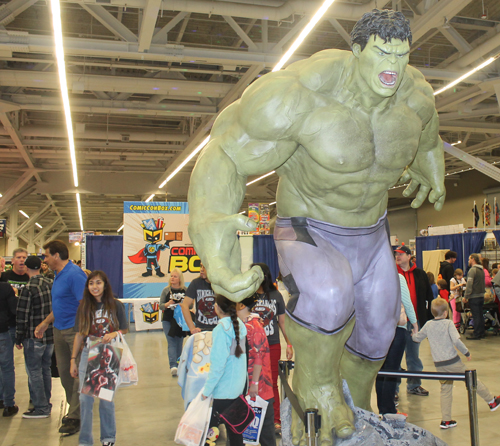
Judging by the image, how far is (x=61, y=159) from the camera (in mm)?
17812

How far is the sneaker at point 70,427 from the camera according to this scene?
502 cm

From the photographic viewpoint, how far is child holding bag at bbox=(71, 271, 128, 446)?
4.36 m

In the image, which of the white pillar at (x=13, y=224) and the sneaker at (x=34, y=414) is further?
the white pillar at (x=13, y=224)

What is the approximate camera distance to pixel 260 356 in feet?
12.7

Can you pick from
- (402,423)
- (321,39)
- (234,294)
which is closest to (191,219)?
(234,294)

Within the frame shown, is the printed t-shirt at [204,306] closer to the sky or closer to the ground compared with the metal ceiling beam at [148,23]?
closer to the ground

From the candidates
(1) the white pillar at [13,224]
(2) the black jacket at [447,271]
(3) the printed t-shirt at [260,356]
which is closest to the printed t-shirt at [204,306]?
(3) the printed t-shirt at [260,356]

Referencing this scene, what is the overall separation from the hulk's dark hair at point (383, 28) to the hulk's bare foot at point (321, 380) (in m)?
1.01

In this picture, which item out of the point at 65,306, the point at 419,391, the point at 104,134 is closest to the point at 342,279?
the point at 65,306

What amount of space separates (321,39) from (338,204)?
829 centimetres

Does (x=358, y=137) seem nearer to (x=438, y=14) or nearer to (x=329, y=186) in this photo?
(x=329, y=186)

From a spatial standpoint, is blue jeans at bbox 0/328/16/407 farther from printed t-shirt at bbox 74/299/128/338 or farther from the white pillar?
the white pillar

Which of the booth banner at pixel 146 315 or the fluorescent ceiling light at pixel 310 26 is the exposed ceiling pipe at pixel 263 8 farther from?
the booth banner at pixel 146 315

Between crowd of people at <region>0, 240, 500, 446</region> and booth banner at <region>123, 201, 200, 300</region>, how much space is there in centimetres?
551
